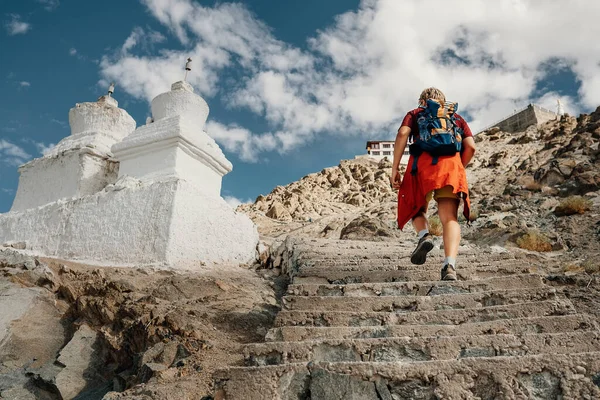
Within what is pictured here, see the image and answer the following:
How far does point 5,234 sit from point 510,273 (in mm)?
7994

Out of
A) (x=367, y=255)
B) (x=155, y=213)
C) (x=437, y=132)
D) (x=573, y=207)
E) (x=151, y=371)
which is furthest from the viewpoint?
(x=573, y=207)

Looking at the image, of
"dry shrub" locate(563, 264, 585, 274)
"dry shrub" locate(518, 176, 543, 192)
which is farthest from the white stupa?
"dry shrub" locate(518, 176, 543, 192)

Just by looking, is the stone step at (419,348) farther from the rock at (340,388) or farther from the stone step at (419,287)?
the stone step at (419,287)

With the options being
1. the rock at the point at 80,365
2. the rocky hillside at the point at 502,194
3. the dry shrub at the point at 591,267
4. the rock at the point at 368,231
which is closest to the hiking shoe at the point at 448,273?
the dry shrub at the point at 591,267

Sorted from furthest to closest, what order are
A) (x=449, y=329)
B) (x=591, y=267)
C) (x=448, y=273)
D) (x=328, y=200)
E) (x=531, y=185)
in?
(x=328, y=200), (x=531, y=185), (x=591, y=267), (x=448, y=273), (x=449, y=329)

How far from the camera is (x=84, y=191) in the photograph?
8.50 meters

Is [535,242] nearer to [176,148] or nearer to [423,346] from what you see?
[423,346]

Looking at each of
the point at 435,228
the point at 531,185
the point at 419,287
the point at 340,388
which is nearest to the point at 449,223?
the point at 419,287

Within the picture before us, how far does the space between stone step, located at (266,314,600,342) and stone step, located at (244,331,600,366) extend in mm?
206

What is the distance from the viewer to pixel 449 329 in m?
3.46

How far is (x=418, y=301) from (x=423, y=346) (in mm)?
896

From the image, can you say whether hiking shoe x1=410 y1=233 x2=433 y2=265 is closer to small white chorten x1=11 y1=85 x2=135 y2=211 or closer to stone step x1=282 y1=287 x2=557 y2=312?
stone step x1=282 y1=287 x2=557 y2=312

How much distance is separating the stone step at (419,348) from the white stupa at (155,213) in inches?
150

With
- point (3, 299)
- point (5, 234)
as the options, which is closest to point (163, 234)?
point (3, 299)
